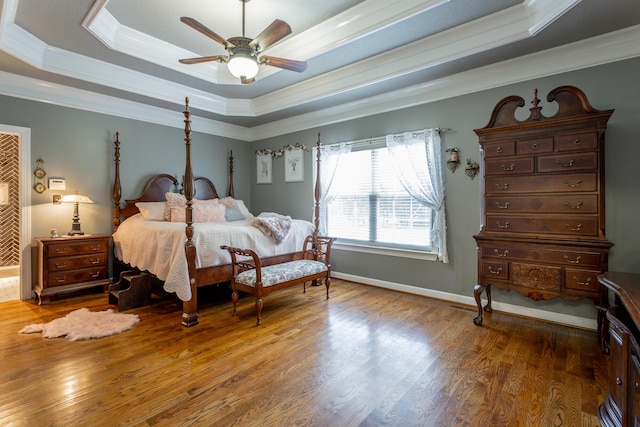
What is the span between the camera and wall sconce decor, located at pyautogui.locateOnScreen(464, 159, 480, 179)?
3.52 meters

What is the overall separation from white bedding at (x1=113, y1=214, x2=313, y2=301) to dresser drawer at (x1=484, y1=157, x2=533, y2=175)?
2.32 metres

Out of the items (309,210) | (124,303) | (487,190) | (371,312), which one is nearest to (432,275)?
(371,312)

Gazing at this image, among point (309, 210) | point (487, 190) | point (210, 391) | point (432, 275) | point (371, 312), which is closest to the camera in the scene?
point (210, 391)

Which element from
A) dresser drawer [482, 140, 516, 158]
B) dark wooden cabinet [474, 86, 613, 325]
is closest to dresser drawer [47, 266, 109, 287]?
dark wooden cabinet [474, 86, 613, 325]

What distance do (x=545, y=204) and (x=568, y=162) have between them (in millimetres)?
379

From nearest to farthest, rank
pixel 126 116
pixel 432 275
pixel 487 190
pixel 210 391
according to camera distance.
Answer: pixel 210 391 → pixel 487 190 → pixel 432 275 → pixel 126 116

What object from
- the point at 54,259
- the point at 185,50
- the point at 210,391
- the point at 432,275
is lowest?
the point at 210,391

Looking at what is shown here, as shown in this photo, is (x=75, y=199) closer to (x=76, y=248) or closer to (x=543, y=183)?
(x=76, y=248)

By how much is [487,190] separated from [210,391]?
2.83 m

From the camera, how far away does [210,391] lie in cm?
197

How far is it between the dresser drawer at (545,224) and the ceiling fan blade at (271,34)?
2.42 metres

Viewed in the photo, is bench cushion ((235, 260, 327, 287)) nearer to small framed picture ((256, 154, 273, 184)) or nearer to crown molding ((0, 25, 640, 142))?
crown molding ((0, 25, 640, 142))

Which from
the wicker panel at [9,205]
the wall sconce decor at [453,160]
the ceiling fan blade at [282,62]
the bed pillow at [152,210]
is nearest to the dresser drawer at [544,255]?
the wall sconce decor at [453,160]

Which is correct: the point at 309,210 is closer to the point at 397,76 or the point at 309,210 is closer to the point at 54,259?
the point at 397,76
